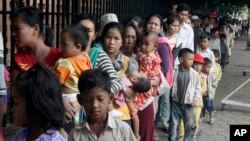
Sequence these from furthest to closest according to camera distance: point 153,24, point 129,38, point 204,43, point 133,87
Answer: point 204,43, point 153,24, point 129,38, point 133,87

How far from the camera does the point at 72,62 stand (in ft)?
10.7

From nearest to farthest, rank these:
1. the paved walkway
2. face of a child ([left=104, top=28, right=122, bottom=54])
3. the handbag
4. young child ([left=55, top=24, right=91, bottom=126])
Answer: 1. young child ([left=55, top=24, right=91, bottom=126])
2. face of a child ([left=104, top=28, right=122, bottom=54])
3. the handbag
4. the paved walkway

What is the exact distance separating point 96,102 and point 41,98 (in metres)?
0.65

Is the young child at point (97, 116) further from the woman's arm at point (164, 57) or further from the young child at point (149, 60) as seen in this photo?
the woman's arm at point (164, 57)

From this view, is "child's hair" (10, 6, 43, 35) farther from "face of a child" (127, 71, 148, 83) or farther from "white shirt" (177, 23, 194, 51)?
"white shirt" (177, 23, 194, 51)

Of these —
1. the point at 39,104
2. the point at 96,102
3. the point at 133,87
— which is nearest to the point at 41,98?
the point at 39,104

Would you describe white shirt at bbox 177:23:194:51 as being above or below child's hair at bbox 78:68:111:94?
above

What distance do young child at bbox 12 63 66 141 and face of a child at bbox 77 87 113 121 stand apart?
519 millimetres

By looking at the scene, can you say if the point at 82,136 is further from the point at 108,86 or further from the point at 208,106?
the point at 208,106

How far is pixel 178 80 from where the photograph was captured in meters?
5.63

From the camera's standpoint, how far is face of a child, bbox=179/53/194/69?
5.47 metres

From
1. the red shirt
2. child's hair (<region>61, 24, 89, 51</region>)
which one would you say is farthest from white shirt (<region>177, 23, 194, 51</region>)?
the red shirt

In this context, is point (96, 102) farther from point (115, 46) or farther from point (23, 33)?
point (115, 46)

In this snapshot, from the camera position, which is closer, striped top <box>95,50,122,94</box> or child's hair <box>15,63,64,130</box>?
child's hair <box>15,63,64,130</box>
